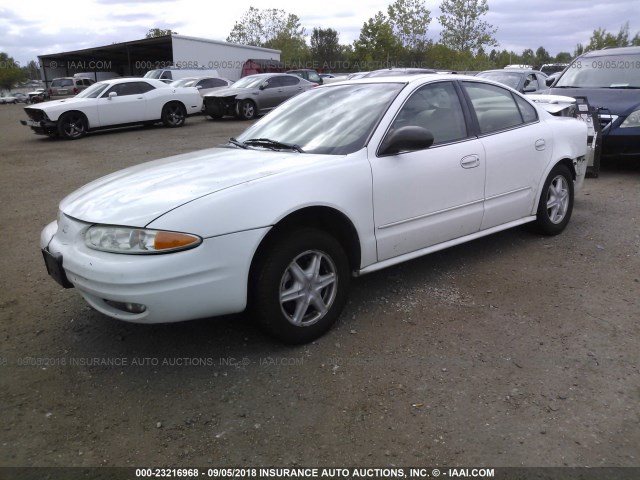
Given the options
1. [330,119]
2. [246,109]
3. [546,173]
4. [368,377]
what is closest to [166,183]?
[330,119]

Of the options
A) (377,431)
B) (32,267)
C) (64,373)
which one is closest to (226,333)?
(64,373)

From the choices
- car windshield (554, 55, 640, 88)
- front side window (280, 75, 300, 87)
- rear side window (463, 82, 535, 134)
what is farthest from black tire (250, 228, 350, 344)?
front side window (280, 75, 300, 87)

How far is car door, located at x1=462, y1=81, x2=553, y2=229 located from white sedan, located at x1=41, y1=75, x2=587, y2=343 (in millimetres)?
14

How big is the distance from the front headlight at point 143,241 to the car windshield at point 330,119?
1227 millimetres

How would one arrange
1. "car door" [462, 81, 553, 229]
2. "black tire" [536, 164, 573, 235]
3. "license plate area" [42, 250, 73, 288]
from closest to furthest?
"license plate area" [42, 250, 73, 288], "car door" [462, 81, 553, 229], "black tire" [536, 164, 573, 235]

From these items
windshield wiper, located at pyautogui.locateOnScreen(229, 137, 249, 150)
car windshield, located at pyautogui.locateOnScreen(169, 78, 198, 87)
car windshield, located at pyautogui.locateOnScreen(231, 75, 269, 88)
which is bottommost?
windshield wiper, located at pyautogui.locateOnScreen(229, 137, 249, 150)

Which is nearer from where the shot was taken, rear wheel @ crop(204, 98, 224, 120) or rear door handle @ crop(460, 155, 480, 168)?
rear door handle @ crop(460, 155, 480, 168)

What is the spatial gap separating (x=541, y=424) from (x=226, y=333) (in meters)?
1.92

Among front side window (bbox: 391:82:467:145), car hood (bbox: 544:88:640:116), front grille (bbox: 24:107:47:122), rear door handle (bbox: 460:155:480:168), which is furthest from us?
front grille (bbox: 24:107:47:122)

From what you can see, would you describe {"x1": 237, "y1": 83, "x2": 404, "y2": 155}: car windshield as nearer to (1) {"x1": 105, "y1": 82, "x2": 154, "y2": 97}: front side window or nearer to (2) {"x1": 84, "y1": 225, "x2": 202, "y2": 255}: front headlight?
(2) {"x1": 84, "y1": 225, "x2": 202, "y2": 255}: front headlight

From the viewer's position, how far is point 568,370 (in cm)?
291

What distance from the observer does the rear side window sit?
4.31 m

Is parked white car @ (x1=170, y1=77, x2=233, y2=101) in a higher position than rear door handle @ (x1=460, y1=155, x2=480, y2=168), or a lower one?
higher

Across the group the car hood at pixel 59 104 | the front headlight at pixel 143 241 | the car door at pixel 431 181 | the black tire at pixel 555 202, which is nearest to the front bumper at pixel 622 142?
the black tire at pixel 555 202
